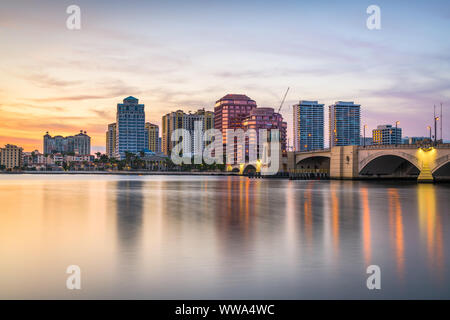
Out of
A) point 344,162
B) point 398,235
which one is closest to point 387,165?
point 344,162

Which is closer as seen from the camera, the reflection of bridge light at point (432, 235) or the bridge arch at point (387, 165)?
the reflection of bridge light at point (432, 235)

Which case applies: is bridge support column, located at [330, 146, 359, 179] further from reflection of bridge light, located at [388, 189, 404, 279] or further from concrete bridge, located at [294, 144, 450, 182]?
reflection of bridge light, located at [388, 189, 404, 279]

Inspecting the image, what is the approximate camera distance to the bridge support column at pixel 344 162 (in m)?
108

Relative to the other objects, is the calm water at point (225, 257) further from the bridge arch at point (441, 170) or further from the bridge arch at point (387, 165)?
the bridge arch at point (387, 165)

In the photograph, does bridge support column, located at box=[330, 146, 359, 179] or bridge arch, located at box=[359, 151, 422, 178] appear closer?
bridge arch, located at box=[359, 151, 422, 178]

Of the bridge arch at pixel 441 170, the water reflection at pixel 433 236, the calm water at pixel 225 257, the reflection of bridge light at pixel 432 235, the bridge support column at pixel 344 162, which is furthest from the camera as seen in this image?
the bridge support column at pixel 344 162

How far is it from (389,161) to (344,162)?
11.1m

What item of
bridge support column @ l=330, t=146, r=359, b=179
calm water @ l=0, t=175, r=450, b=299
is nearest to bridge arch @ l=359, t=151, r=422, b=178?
bridge support column @ l=330, t=146, r=359, b=179

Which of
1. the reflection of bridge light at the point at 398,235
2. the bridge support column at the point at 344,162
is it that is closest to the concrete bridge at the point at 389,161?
the bridge support column at the point at 344,162

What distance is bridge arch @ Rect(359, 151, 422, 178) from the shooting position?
98.6 meters

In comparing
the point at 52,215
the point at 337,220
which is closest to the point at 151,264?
the point at 337,220
